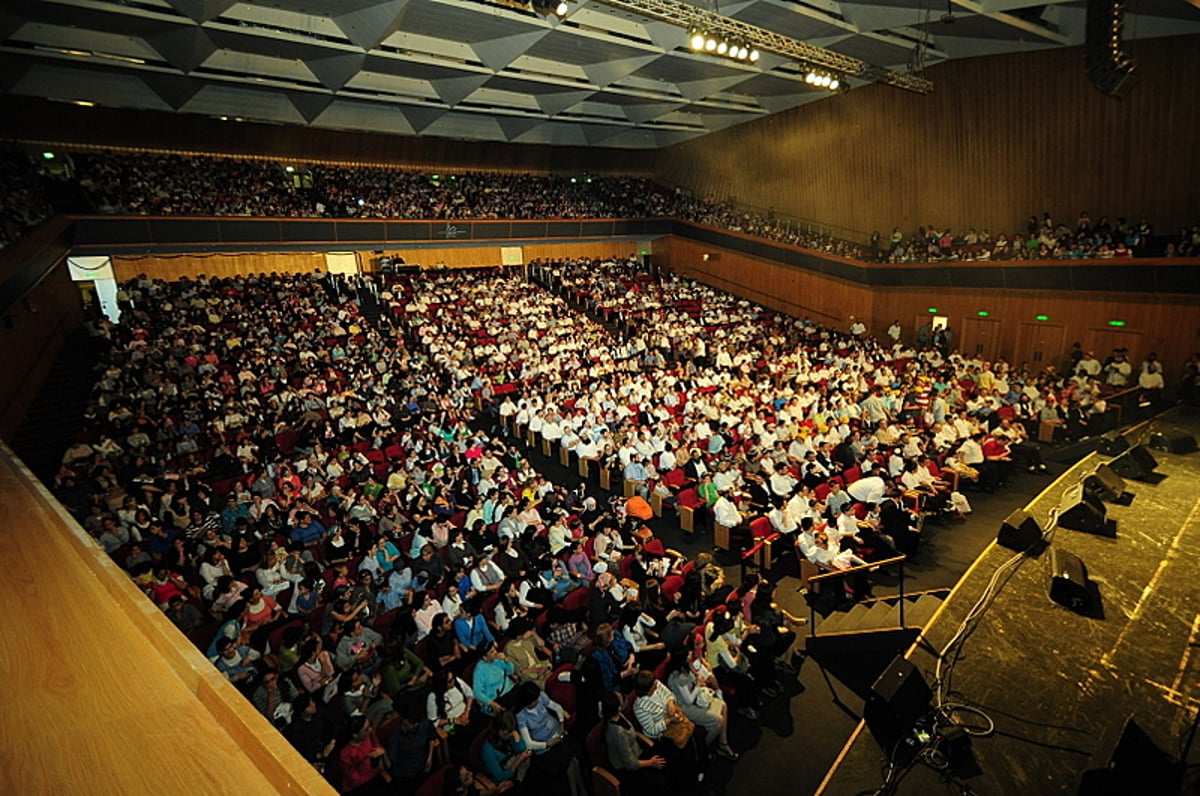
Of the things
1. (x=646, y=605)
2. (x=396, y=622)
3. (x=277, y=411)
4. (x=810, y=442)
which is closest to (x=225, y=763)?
(x=396, y=622)

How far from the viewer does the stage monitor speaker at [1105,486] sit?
6.31 metres

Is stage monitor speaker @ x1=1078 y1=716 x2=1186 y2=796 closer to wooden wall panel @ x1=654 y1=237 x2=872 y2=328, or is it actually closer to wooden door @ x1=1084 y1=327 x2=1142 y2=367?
wooden door @ x1=1084 y1=327 x2=1142 y2=367

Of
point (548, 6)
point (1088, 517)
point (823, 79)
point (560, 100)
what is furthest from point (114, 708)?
point (560, 100)

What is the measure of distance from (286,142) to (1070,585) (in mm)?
23661

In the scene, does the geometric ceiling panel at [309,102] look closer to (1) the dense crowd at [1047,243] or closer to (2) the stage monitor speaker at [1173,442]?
(1) the dense crowd at [1047,243]

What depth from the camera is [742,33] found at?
9.09 m

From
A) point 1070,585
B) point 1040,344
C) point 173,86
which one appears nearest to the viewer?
point 1070,585

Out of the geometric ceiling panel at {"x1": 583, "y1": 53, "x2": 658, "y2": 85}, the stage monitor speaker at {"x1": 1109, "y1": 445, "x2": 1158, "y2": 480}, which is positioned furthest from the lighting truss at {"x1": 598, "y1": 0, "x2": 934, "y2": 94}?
the stage monitor speaker at {"x1": 1109, "y1": 445, "x2": 1158, "y2": 480}

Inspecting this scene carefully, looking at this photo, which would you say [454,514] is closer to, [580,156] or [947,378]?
[947,378]

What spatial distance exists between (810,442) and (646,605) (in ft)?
15.9

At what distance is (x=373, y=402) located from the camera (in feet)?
34.8

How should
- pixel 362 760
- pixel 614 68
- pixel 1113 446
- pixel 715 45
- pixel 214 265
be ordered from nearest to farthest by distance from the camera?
1. pixel 362 760
2. pixel 1113 446
3. pixel 715 45
4. pixel 614 68
5. pixel 214 265

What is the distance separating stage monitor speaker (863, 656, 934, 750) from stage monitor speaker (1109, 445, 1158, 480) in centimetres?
538

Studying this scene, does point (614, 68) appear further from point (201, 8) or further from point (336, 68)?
point (201, 8)
